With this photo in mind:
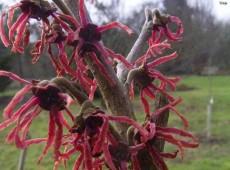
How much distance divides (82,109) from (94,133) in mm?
32

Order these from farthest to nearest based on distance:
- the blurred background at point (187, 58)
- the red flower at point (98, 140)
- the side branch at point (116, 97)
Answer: the blurred background at point (187, 58) → the side branch at point (116, 97) → the red flower at point (98, 140)

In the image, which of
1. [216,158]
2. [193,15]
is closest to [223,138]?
[216,158]

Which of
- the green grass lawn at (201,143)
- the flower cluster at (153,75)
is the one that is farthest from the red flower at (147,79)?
the green grass lawn at (201,143)

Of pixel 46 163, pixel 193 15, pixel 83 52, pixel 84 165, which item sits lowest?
pixel 46 163

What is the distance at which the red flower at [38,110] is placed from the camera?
0.48 meters

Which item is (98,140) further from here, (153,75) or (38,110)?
(153,75)

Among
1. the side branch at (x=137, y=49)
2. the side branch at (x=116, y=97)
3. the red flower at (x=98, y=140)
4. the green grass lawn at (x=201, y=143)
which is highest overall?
the side branch at (x=137, y=49)

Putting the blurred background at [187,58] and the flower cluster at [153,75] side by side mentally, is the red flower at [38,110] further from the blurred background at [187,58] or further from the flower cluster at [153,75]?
the blurred background at [187,58]

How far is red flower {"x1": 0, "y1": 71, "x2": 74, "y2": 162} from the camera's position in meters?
0.48

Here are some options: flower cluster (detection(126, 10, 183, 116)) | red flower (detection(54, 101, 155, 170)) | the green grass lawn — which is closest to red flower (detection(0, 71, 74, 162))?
red flower (detection(54, 101, 155, 170))

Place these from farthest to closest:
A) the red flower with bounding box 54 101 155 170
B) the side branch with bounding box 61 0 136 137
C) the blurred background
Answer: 1. the blurred background
2. the side branch with bounding box 61 0 136 137
3. the red flower with bounding box 54 101 155 170

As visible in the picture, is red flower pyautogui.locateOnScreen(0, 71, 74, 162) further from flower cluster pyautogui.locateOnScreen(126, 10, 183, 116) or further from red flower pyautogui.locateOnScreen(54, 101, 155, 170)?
flower cluster pyautogui.locateOnScreen(126, 10, 183, 116)

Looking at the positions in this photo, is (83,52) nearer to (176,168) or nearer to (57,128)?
(57,128)

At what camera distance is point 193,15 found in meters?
4.32
